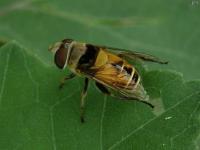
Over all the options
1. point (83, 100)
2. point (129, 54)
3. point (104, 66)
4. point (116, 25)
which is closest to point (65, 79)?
point (83, 100)

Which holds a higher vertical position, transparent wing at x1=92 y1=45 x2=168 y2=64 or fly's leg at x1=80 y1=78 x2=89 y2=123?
transparent wing at x1=92 y1=45 x2=168 y2=64

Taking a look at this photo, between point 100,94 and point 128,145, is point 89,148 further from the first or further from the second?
point 100,94

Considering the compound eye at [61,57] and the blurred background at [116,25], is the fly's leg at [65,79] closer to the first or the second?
the compound eye at [61,57]

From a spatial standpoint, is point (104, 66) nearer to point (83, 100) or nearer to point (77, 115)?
point (83, 100)

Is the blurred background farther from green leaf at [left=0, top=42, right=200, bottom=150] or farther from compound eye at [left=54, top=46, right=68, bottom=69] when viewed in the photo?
green leaf at [left=0, top=42, right=200, bottom=150]

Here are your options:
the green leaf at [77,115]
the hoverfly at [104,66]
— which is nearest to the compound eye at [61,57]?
the hoverfly at [104,66]

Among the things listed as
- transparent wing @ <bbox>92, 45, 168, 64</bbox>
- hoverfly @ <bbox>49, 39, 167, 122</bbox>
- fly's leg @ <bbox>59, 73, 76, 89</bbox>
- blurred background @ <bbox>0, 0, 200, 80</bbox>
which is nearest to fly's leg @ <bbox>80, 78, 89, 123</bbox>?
hoverfly @ <bbox>49, 39, 167, 122</bbox>

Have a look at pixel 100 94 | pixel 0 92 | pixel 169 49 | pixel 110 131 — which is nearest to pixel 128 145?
pixel 110 131
